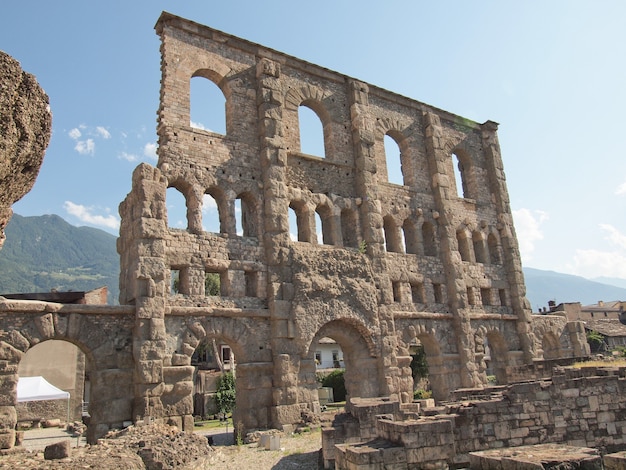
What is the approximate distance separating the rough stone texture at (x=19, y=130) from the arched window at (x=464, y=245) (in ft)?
68.5

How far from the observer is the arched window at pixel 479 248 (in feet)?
77.9

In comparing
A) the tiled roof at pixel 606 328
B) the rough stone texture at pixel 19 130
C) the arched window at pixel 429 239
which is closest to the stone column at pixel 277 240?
the arched window at pixel 429 239

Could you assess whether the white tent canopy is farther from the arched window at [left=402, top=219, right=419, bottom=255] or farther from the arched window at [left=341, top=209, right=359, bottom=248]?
the arched window at [left=402, top=219, right=419, bottom=255]

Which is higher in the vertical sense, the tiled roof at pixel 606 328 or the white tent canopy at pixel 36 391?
the tiled roof at pixel 606 328

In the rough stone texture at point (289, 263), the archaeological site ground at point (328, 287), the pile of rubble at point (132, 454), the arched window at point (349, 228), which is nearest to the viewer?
the pile of rubble at point (132, 454)

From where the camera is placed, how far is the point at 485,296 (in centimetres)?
2330

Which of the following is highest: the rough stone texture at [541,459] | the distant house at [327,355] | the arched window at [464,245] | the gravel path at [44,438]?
the arched window at [464,245]

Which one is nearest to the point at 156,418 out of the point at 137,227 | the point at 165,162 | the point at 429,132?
the point at 137,227

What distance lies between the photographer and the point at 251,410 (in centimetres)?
1536

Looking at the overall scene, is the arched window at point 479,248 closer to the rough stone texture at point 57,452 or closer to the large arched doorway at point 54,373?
the rough stone texture at point 57,452

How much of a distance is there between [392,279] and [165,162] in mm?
9474

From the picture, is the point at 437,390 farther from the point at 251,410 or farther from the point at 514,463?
the point at 514,463

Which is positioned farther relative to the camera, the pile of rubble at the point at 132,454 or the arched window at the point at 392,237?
the arched window at the point at 392,237

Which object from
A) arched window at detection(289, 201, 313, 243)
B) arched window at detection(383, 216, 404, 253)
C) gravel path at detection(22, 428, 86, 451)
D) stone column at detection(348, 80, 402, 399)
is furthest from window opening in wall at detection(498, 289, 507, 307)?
gravel path at detection(22, 428, 86, 451)
